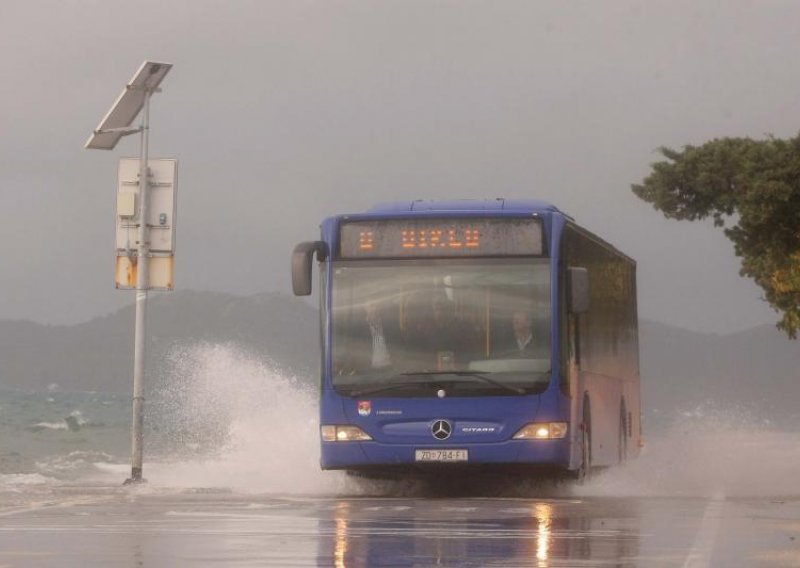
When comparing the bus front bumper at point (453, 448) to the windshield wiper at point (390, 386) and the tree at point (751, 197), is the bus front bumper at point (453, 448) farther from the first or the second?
the tree at point (751, 197)

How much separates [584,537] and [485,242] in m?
8.74

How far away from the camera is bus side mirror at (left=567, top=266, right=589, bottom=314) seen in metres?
24.8

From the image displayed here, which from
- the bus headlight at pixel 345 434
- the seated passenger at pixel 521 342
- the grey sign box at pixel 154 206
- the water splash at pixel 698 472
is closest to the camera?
the seated passenger at pixel 521 342

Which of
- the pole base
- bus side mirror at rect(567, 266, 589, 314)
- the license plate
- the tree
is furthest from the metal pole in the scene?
the tree

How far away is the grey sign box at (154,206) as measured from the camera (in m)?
28.4

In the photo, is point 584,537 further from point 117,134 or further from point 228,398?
point 228,398

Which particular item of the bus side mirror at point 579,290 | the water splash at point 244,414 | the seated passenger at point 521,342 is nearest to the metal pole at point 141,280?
the water splash at point 244,414

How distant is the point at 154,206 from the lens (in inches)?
1120

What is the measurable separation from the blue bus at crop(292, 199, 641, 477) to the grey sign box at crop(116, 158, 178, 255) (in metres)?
3.50

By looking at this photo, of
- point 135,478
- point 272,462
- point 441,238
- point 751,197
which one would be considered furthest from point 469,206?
point 751,197

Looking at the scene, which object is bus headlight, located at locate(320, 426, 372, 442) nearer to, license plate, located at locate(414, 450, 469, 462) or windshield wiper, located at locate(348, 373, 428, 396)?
windshield wiper, located at locate(348, 373, 428, 396)

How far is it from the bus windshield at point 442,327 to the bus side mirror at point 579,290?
31 cm

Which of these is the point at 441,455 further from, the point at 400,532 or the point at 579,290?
the point at 400,532

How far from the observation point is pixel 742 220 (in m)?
47.2
